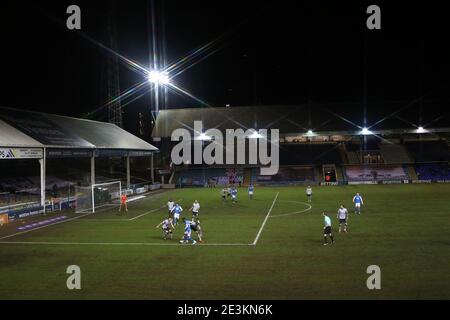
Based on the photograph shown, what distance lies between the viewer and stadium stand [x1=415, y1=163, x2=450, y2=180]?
62.4 metres

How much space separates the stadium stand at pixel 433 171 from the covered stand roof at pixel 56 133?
42.5 metres

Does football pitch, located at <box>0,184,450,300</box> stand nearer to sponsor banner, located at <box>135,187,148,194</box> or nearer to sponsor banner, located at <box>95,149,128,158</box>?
sponsor banner, located at <box>95,149,128,158</box>

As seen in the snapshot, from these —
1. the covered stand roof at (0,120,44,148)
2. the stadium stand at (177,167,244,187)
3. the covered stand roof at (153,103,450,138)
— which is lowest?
the stadium stand at (177,167,244,187)

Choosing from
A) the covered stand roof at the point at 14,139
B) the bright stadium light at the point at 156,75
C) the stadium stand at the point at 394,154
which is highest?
the bright stadium light at the point at 156,75

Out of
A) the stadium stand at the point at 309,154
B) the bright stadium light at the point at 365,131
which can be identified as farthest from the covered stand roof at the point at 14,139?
the bright stadium light at the point at 365,131

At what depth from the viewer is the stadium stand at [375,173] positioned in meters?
63.8

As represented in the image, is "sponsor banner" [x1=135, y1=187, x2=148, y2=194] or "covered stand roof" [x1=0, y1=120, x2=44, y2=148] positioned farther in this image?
"sponsor banner" [x1=135, y1=187, x2=148, y2=194]

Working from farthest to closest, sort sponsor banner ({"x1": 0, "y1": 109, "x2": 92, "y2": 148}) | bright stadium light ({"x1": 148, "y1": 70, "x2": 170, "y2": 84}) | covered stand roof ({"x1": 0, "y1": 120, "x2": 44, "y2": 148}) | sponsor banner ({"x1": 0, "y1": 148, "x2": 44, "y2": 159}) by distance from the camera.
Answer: bright stadium light ({"x1": 148, "y1": 70, "x2": 170, "y2": 84})
sponsor banner ({"x1": 0, "y1": 109, "x2": 92, "y2": 148})
covered stand roof ({"x1": 0, "y1": 120, "x2": 44, "y2": 148})
sponsor banner ({"x1": 0, "y1": 148, "x2": 44, "y2": 159})

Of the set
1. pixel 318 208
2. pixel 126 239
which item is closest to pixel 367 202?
pixel 318 208

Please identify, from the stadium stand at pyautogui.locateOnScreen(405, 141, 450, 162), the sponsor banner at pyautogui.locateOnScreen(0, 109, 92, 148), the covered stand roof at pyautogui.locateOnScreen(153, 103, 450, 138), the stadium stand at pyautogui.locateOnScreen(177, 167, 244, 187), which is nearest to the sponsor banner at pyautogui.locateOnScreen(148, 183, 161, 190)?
the stadium stand at pyautogui.locateOnScreen(177, 167, 244, 187)

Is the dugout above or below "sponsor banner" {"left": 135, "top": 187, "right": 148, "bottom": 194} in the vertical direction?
above

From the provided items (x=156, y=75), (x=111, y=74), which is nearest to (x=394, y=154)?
(x=156, y=75)

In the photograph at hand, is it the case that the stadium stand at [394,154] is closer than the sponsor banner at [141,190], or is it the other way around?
the sponsor banner at [141,190]

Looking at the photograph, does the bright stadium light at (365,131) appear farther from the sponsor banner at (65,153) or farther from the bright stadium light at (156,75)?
the sponsor banner at (65,153)
